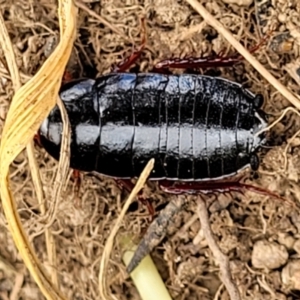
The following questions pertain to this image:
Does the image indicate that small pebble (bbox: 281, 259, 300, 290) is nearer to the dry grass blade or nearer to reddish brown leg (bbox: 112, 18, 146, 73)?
reddish brown leg (bbox: 112, 18, 146, 73)

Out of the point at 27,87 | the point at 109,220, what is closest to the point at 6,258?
the point at 109,220

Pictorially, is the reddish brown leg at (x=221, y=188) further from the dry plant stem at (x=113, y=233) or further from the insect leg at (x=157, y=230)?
the dry plant stem at (x=113, y=233)

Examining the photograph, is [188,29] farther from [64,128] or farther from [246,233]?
[246,233]

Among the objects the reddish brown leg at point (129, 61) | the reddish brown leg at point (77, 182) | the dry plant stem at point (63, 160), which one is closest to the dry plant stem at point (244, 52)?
the reddish brown leg at point (129, 61)

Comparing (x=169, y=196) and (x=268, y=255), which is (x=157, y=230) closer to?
(x=169, y=196)

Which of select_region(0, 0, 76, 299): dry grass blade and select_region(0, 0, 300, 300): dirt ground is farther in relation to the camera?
select_region(0, 0, 300, 300): dirt ground

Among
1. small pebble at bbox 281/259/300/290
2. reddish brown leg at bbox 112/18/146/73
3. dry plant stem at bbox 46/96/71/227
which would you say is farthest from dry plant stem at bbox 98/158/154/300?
small pebble at bbox 281/259/300/290
